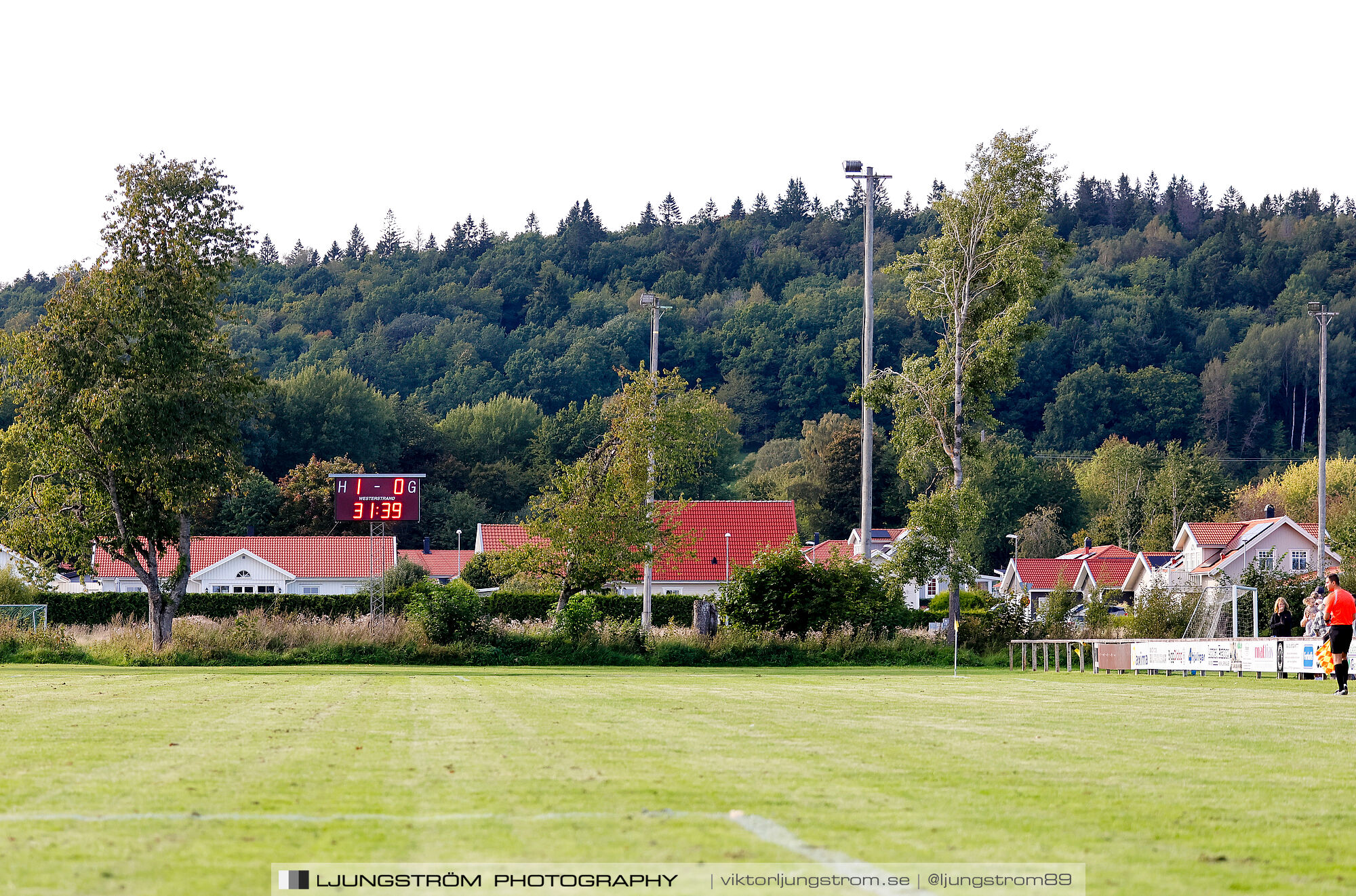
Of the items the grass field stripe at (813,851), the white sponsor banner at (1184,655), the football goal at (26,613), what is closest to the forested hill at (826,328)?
the football goal at (26,613)

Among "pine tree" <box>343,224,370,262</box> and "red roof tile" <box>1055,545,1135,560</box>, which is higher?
"pine tree" <box>343,224,370,262</box>

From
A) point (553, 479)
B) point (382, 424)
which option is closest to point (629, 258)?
point (382, 424)

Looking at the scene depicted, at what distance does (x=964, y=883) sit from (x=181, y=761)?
5434mm

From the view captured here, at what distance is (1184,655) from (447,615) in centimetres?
1862

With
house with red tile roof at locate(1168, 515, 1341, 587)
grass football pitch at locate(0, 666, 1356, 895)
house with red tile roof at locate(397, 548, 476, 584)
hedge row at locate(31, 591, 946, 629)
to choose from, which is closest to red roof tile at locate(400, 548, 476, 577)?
house with red tile roof at locate(397, 548, 476, 584)

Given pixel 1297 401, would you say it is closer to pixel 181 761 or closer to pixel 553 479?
pixel 553 479

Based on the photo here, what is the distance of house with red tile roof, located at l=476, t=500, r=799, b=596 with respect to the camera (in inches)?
2667

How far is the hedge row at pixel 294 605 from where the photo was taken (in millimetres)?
48000

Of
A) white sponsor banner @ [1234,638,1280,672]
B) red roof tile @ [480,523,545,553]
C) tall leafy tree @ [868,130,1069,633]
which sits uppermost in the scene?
tall leafy tree @ [868,130,1069,633]

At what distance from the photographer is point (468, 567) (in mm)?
68062

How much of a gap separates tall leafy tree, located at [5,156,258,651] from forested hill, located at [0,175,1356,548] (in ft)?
224

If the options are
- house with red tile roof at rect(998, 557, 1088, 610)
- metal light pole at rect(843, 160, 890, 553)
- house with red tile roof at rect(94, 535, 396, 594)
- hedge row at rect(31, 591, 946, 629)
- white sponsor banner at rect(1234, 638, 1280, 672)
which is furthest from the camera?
house with red tile roof at rect(998, 557, 1088, 610)

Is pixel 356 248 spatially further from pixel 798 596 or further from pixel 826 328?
pixel 798 596

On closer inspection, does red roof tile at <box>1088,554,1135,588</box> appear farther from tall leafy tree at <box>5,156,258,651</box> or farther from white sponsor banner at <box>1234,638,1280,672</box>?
tall leafy tree at <box>5,156,258,651</box>
